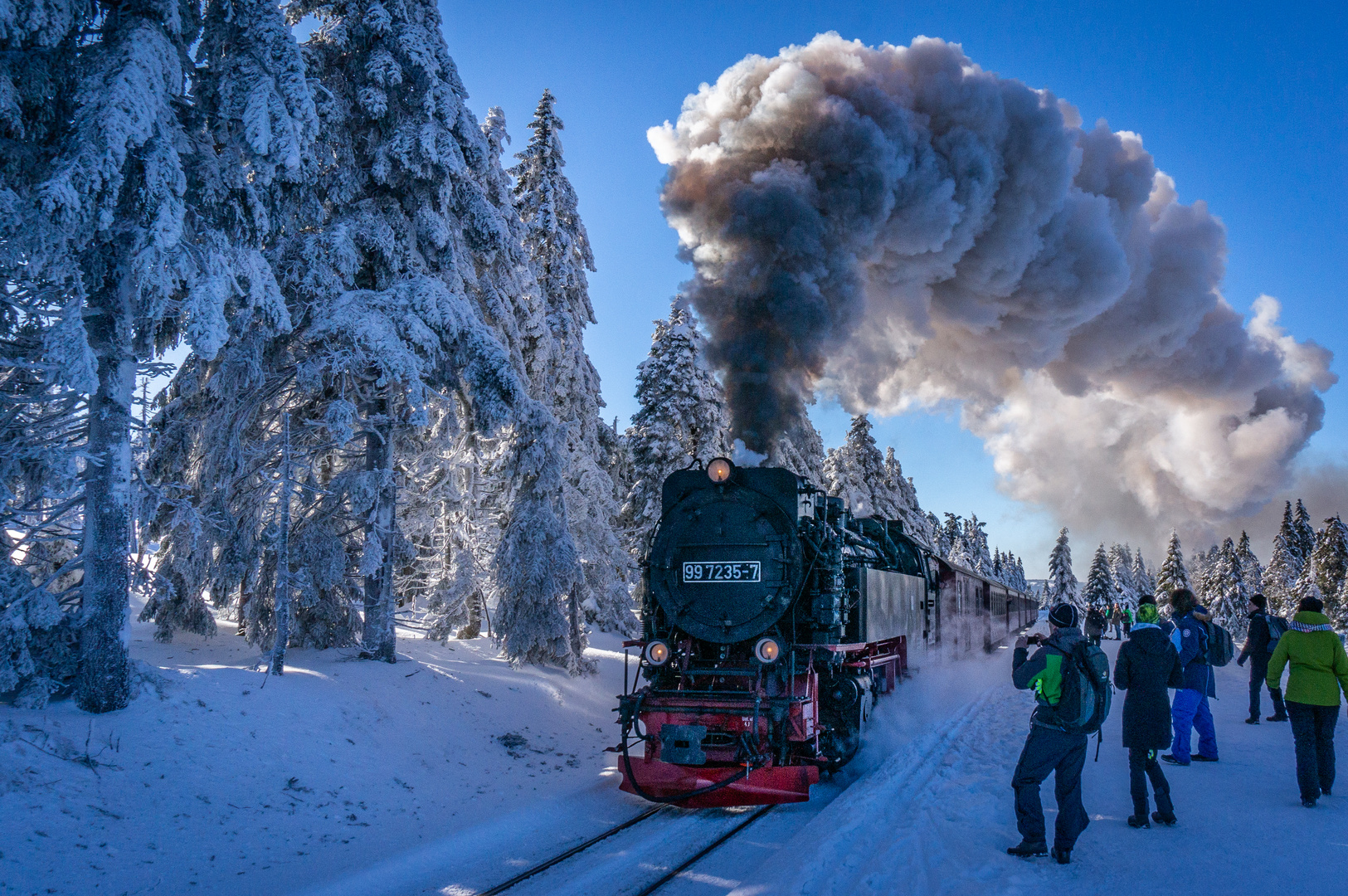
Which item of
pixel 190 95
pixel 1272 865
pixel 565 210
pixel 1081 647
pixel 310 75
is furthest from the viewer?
pixel 565 210

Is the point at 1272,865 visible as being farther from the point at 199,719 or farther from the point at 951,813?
the point at 199,719

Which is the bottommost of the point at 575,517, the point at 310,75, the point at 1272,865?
the point at 1272,865

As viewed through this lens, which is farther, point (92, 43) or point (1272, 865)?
point (92, 43)

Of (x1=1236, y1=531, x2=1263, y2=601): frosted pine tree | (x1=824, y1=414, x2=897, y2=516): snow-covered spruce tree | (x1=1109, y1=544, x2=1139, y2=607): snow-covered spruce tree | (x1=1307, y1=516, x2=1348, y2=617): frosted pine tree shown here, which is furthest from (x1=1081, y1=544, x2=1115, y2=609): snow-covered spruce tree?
(x1=824, y1=414, x2=897, y2=516): snow-covered spruce tree

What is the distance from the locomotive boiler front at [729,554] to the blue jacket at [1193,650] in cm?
427

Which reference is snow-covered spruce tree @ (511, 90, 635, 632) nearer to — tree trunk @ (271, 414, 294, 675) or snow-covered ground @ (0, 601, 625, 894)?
snow-covered ground @ (0, 601, 625, 894)

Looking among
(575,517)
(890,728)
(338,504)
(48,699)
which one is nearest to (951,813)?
(890,728)

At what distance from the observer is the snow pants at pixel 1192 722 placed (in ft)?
26.2

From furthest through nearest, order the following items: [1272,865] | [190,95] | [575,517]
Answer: [575,517] < [190,95] < [1272,865]

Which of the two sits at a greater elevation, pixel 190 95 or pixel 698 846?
pixel 190 95

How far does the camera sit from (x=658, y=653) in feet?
27.0

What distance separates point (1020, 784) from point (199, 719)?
7.54 metres

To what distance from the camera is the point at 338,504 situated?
1092cm

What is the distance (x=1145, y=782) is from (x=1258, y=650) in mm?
5932
